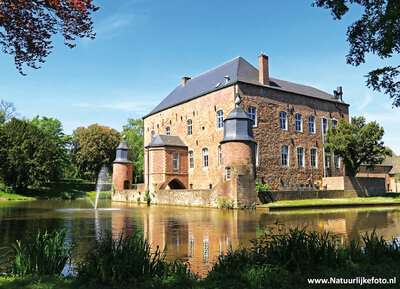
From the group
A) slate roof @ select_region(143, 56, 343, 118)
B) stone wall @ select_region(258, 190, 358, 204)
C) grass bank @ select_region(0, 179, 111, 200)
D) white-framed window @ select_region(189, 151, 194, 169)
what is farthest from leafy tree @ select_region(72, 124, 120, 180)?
stone wall @ select_region(258, 190, 358, 204)

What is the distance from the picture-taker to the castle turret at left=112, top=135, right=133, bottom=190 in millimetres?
37250

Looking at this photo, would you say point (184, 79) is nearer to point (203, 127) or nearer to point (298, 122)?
point (203, 127)

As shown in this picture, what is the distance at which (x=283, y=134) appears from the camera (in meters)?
29.3

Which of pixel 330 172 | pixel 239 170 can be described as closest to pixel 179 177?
pixel 239 170

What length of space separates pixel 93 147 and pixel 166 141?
20139 mm

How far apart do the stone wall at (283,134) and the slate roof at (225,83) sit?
0.82 m

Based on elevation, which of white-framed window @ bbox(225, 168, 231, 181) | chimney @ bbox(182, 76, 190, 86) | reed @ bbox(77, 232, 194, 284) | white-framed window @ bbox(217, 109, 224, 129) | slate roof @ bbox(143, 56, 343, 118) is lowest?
reed @ bbox(77, 232, 194, 284)

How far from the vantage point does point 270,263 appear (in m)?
5.09

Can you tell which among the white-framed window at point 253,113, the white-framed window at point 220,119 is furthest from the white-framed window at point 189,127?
the white-framed window at point 253,113

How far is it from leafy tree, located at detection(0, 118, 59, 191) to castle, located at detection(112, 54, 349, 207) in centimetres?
1351

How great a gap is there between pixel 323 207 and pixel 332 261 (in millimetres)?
16985

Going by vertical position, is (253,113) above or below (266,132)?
above

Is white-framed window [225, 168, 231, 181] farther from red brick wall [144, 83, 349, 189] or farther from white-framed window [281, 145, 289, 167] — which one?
white-framed window [281, 145, 289, 167]

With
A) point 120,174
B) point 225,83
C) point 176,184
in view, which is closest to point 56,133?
point 120,174
